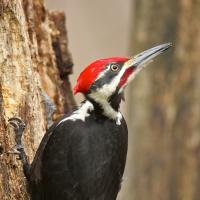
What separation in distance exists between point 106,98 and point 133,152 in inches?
129

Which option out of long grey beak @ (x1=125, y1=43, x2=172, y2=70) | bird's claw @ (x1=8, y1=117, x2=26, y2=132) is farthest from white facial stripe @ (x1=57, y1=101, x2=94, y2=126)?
long grey beak @ (x1=125, y1=43, x2=172, y2=70)

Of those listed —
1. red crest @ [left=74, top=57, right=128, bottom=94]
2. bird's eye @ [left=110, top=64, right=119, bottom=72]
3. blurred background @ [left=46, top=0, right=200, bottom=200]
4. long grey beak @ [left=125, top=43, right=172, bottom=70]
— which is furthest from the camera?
blurred background @ [left=46, top=0, right=200, bottom=200]

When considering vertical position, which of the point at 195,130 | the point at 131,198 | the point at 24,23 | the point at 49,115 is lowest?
the point at 131,198

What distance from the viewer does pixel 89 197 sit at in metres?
5.69

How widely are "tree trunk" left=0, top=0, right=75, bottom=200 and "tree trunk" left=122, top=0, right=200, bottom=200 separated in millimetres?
2036

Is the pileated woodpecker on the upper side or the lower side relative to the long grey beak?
lower

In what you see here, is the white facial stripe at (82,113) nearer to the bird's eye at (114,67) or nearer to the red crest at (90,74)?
the red crest at (90,74)

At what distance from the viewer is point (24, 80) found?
19.5 ft

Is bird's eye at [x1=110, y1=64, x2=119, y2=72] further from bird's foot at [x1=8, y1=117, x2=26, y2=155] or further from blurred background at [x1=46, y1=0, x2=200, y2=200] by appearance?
blurred background at [x1=46, y1=0, x2=200, y2=200]

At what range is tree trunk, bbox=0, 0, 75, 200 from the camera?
5.70 meters

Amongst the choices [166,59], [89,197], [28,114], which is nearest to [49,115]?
[28,114]

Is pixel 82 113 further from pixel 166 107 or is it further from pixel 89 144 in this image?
pixel 166 107

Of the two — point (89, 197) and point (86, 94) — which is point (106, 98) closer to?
point (86, 94)

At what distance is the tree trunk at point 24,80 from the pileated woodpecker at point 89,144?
15 centimetres
